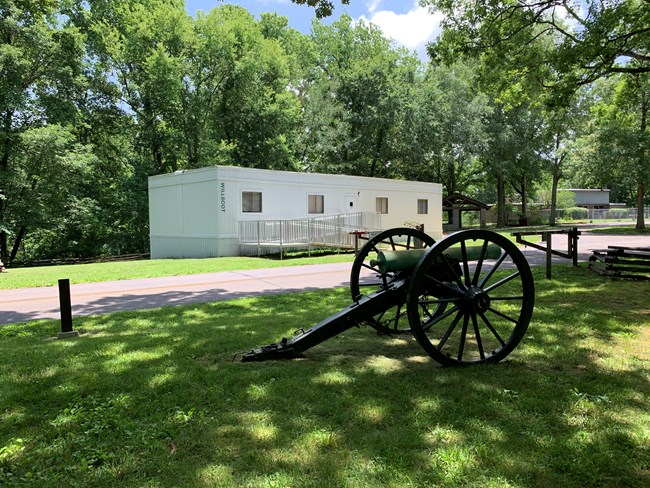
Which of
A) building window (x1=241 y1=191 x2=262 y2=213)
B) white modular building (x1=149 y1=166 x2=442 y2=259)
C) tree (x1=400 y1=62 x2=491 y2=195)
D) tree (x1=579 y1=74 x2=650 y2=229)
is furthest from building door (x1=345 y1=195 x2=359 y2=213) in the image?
tree (x1=579 y1=74 x2=650 y2=229)

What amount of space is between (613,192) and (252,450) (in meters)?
93.3

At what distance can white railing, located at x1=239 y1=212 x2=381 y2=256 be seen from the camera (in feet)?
61.0

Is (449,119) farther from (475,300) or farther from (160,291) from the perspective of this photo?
(475,300)

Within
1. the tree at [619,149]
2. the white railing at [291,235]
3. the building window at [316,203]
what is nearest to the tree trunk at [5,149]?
the white railing at [291,235]

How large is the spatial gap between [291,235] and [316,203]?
312cm

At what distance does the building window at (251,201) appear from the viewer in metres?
19.0

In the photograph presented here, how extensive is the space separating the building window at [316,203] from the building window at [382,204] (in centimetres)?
388

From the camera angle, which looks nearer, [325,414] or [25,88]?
[325,414]

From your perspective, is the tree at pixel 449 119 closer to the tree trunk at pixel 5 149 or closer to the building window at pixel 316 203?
the building window at pixel 316 203

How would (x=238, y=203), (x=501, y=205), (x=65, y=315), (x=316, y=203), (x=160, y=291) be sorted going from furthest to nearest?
1. (x=501, y=205)
2. (x=316, y=203)
3. (x=238, y=203)
4. (x=160, y=291)
5. (x=65, y=315)

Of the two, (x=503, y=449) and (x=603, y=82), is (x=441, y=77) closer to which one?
(x=603, y=82)

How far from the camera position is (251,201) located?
19.3 meters

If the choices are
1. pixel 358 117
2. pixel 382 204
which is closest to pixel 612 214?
pixel 358 117

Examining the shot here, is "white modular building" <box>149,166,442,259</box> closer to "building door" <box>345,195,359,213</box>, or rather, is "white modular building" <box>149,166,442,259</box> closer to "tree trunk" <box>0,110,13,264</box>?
"building door" <box>345,195,359,213</box>
